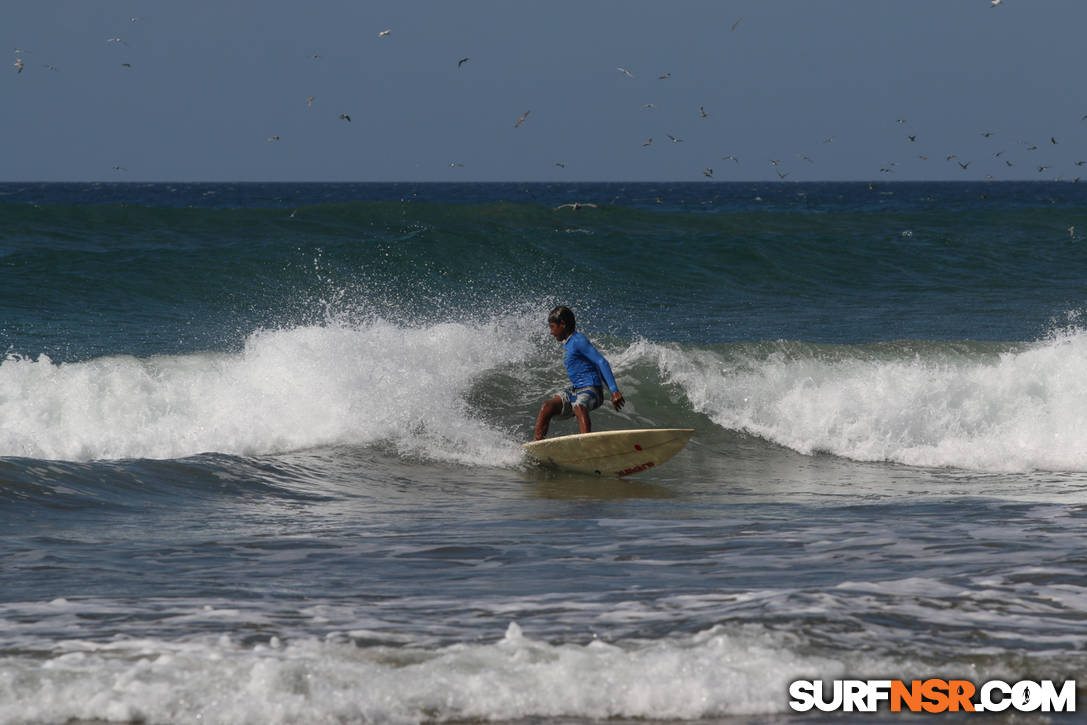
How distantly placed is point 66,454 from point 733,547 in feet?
28.0

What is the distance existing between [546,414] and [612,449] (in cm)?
83

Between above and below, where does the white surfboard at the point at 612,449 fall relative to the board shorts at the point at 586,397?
below

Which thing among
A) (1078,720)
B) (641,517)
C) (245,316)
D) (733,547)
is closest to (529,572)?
(733,547)

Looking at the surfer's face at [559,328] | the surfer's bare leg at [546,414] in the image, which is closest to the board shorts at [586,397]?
the surfer's bare leg at [546,414]

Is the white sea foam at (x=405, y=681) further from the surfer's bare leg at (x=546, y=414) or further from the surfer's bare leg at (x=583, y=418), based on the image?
the surfer's bare leg at (x=546, y=414)

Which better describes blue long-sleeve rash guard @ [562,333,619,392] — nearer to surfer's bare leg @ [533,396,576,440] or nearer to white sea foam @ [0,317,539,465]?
surfer's bare leg @ [533,396,576,440]

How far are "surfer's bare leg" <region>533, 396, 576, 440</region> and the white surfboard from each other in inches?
6.1

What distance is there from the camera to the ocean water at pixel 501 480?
5.11 meters

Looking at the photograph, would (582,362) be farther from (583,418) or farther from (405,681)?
(405,681)

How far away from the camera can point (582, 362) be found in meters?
12.0

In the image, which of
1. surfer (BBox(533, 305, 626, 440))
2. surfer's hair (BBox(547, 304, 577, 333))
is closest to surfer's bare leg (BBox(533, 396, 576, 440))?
surfer (BBox(533, 305, 626, 440))

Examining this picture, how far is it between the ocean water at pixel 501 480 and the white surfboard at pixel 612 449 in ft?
0.89

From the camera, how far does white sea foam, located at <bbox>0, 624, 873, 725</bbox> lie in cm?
477

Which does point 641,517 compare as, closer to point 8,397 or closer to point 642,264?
point 8,397
